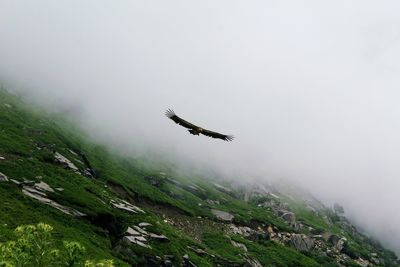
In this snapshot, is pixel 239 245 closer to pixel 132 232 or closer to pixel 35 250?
pixel 132 232

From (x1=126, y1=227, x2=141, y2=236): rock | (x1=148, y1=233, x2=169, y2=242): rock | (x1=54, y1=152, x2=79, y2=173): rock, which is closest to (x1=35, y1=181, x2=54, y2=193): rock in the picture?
(x1=126, y1=227, x2=141, y2=236): rock

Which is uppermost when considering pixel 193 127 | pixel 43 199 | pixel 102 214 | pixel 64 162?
pixel 193 127

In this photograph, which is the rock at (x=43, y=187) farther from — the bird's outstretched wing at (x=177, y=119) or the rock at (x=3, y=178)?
the bird's outstretched wing at (x=177, y=119)

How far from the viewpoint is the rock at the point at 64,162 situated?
540ft

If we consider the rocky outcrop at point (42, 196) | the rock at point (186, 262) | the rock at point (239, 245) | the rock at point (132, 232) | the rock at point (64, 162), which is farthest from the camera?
the rock at point (239, 245)

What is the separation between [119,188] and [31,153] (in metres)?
36.6

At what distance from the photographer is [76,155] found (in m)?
192

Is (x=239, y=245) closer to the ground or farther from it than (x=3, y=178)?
farther from it

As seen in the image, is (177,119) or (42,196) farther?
(42,196)

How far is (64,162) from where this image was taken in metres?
166

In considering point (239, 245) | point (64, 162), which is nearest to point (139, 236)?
point (64, 162)

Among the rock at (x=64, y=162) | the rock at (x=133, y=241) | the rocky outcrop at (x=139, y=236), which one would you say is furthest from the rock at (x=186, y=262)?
the rock at (x=64, y=162)

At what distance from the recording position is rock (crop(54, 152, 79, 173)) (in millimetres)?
164500

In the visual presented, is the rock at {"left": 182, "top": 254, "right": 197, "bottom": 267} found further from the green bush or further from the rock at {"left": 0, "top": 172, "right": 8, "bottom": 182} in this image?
the green bush
